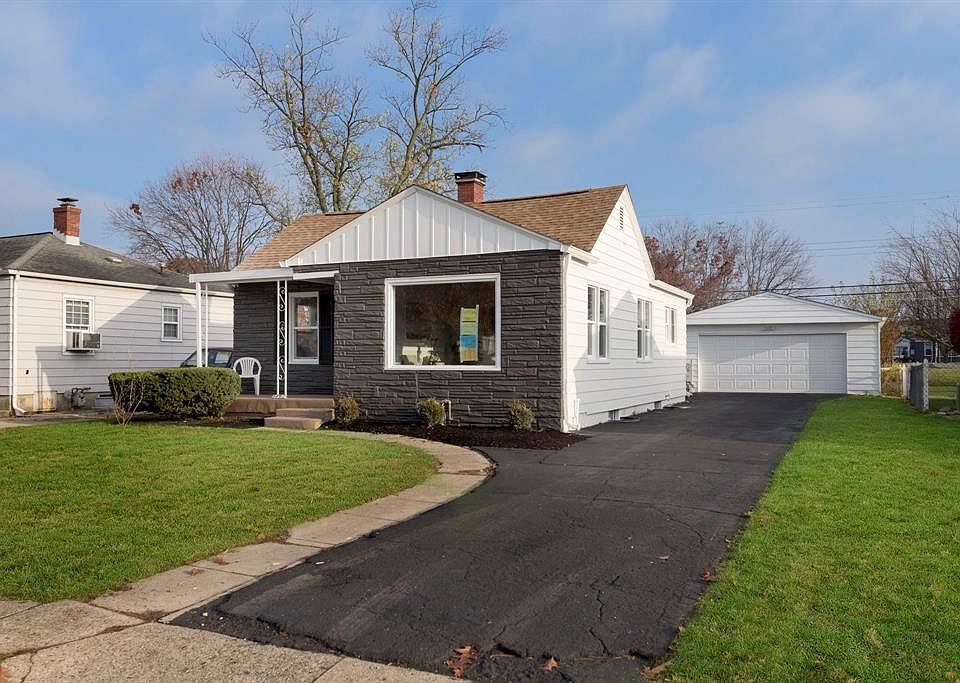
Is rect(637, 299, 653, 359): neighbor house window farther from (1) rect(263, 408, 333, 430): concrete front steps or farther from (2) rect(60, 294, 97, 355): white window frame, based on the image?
(2) rect(60, 294, 97, 355): white window frame

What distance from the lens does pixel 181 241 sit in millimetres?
41062

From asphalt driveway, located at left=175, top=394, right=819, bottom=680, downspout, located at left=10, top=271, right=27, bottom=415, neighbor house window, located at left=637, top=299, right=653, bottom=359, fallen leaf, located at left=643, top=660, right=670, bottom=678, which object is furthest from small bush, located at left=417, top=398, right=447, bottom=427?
downspout, located at left=10, top=271, right=27, bottom=415

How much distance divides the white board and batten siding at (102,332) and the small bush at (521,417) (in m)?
13.3

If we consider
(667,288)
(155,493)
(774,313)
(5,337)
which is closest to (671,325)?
(667,288)

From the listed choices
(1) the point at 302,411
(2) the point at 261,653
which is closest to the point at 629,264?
(1) the point at 302,411

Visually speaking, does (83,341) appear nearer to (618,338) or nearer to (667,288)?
(618,338)

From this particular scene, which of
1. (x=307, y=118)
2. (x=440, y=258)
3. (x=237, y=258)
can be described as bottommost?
(x=440, y=258)

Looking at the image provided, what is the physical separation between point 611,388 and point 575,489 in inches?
300

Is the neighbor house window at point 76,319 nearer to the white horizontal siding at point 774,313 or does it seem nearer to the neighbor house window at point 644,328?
the neighbor house window at point 644,328

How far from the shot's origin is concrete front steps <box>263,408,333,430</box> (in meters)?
13.8

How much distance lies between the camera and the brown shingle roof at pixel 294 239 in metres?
17.0

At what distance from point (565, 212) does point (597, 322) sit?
2408mm

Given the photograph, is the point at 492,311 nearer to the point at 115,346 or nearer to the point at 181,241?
the point at 115,346

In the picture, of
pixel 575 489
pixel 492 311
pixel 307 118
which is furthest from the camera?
pixel 307 118
